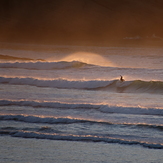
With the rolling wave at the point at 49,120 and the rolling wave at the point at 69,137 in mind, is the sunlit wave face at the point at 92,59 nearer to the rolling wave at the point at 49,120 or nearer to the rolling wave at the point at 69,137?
the rolling wave at the point at 49,120

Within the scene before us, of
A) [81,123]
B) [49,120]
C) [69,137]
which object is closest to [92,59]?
[49,120]

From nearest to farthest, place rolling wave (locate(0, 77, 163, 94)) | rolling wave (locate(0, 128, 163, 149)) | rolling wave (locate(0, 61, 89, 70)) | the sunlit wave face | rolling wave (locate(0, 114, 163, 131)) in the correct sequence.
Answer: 1. rolling wave (locate(0, 128, 163, 149))
2. rolling wave (locate(0, 114, 163, 131))
3. rolling wave (locate(0, 77, 163, 94))
4. rolling wave (locate(0, 61, 89, 70))
5. the sunlit wave face

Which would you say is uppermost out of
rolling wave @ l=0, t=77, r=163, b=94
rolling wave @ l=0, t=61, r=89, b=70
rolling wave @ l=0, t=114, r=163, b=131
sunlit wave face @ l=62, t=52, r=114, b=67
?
sunlit wave face @ l=62, t=52, r=114, b=67

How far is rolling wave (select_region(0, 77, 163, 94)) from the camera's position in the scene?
19.7 metres

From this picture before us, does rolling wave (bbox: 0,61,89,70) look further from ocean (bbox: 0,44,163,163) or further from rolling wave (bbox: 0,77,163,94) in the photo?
ocean (bbox: 0,44,163,163)

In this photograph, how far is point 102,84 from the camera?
21.2 metres

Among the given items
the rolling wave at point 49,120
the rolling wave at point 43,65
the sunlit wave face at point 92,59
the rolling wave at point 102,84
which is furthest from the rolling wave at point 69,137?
the sunlit wave face at point 92,59

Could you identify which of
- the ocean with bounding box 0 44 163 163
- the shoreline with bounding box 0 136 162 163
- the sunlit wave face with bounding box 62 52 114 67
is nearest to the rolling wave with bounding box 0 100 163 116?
the ocean with bounding box 0 44 163 163

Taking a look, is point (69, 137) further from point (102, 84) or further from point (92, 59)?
point (92, 59)

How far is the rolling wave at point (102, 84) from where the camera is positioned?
776 inches

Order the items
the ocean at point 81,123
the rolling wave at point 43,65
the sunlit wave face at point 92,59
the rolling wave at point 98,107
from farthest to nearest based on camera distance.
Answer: the sunlit wave face at point 92,59, the rolling wave at point 43,65, the rolling wave at point 98,107, the ocean at point 81,123

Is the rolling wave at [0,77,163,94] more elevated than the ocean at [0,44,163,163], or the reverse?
the rolling wave at [0,77,163,94]

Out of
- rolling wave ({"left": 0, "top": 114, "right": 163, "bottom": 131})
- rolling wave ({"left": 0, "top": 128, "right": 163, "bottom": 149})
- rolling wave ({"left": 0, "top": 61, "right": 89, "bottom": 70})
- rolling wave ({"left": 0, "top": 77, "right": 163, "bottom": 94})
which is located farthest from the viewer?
rolling wave ({"left": 0, "top": 61, "right": 89, "bottom": 70})

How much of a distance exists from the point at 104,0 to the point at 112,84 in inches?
5383
